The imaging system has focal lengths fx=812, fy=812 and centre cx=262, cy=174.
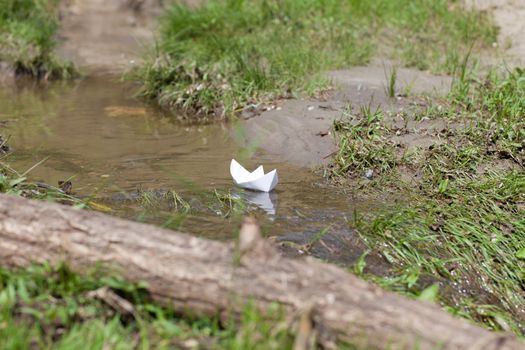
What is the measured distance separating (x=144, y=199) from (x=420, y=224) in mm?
1705

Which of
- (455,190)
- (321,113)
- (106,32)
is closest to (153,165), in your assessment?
(321,113)

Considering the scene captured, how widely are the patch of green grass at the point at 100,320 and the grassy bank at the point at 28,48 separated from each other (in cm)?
622

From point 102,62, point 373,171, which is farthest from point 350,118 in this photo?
point 102,62

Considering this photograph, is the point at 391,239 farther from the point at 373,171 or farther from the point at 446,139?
the point at 446,139

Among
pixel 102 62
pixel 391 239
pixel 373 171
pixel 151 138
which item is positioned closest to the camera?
pixel 391 239

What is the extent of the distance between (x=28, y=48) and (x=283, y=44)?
9.51 ft

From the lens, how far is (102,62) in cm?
1023

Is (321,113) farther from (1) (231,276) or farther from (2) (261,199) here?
(1) (231,276)

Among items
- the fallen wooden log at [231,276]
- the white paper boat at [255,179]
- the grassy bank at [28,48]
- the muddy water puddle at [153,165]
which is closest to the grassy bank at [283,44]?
the muddy water puddle at [153,165]

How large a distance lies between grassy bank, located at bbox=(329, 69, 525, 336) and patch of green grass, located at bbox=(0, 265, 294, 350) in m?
1.04

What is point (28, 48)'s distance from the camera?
910cm

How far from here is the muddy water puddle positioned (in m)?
4.77

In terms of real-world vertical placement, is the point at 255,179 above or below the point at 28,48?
above

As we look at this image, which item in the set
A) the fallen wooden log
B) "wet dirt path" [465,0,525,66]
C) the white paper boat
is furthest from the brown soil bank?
the fallen wooden log
